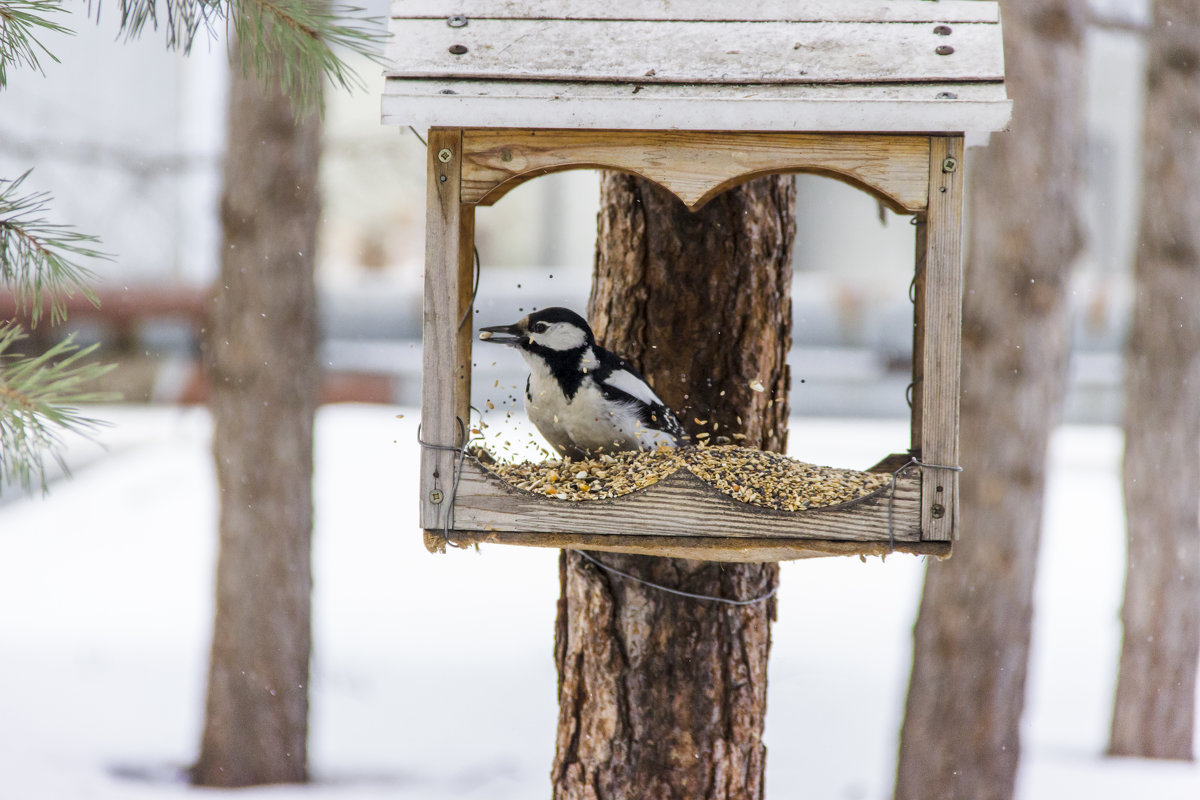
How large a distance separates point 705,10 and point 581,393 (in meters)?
0.67

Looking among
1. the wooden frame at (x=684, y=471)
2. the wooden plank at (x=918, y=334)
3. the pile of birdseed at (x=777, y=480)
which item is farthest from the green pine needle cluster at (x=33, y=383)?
the wooden plank at (x=918, y=334)

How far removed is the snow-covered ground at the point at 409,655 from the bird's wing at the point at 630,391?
254cm

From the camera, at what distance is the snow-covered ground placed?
170 inches

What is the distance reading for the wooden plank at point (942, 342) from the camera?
1.67m

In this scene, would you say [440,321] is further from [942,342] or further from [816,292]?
[816,292]

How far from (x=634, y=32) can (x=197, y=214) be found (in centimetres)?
510

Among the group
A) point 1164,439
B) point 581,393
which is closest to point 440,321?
point 581,393

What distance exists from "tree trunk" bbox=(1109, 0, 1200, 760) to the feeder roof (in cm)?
280

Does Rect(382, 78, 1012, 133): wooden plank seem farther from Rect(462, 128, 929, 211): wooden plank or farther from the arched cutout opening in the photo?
the arched cutout opening

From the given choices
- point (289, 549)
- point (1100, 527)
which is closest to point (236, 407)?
point (289, 549)

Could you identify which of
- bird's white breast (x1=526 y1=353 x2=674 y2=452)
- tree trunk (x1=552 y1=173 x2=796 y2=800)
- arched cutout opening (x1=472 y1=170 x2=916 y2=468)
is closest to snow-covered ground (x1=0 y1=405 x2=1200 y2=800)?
arched cutout opening (x1=472 y1=170 x2=916 y2=468)

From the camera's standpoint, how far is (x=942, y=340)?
1.68 metres

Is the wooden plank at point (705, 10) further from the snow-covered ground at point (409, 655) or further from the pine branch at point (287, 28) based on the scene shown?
the snow-covered ground at point (409, 655)

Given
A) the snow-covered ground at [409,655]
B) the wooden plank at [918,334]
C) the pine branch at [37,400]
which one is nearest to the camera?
the pine branch at [37,400]
